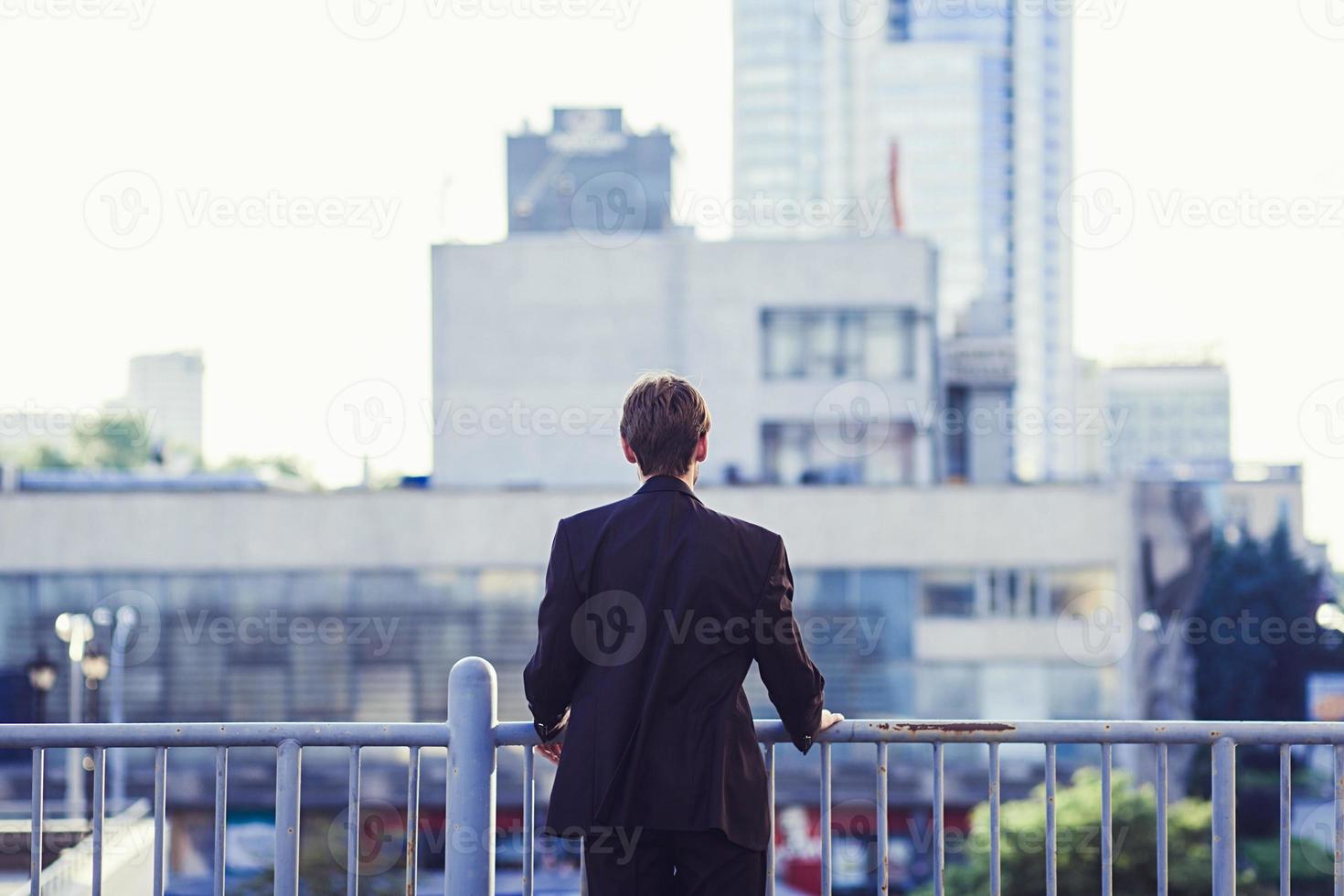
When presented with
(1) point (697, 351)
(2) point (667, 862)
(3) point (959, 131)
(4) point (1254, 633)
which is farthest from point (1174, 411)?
(2) point (667, 862)

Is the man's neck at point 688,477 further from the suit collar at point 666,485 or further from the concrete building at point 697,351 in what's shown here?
the concrete building at point 697,351

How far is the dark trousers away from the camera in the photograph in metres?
2.95

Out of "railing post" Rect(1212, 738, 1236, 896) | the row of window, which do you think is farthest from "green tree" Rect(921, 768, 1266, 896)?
the row of window

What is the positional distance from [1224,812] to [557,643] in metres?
1.90

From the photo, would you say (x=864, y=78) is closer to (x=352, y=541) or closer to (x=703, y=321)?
(x=703, y=321)

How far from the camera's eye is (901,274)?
38.8m

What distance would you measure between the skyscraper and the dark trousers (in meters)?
115

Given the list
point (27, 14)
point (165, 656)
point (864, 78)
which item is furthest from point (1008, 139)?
point (27, 14)

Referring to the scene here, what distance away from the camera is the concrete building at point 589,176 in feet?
140

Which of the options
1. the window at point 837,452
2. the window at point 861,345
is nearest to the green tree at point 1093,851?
the window at point 837,452

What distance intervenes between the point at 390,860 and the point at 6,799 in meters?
8.50

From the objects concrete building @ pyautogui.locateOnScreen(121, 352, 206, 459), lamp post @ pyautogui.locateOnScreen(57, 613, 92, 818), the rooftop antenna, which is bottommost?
lamp post @ pyautogui.locateOnScreen(57, 613, 92, 818)

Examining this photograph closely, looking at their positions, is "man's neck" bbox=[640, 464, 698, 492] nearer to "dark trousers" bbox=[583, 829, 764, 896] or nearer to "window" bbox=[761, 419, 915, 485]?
"dark trousers" bbox=[583, 829, 764, 896]

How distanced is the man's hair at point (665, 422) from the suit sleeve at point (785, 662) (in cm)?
31
